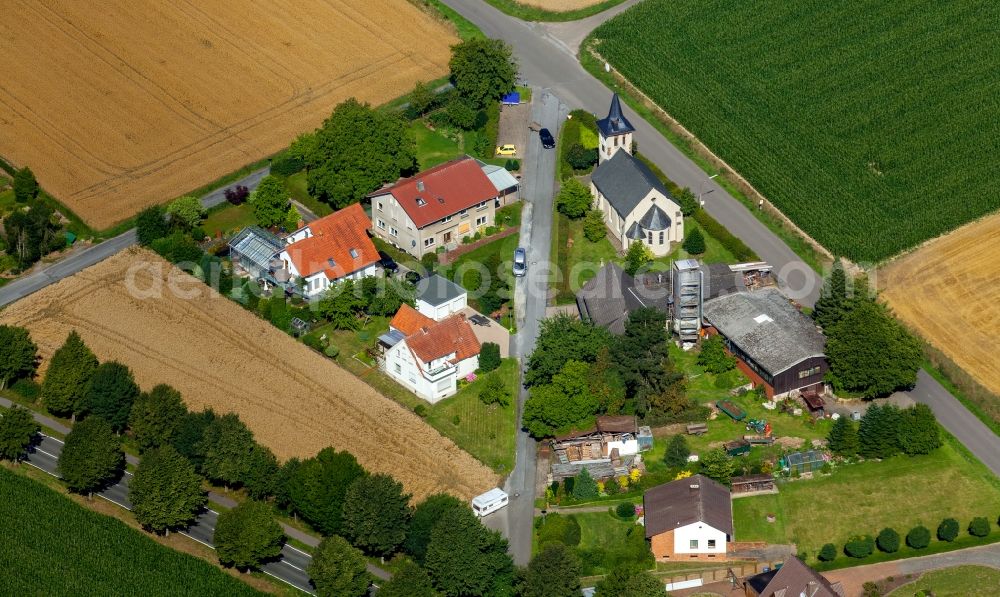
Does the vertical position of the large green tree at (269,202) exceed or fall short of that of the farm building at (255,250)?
it exceeds it

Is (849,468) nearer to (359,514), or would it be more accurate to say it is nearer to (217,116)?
(359,514)

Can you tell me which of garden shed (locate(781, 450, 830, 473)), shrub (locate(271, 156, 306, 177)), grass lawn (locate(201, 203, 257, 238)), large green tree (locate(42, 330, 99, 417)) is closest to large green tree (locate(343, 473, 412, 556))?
large green tree (locate(42, 330, 99, 417))

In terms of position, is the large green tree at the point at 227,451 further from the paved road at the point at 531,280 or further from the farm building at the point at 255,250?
the farm building at the point at 255,250

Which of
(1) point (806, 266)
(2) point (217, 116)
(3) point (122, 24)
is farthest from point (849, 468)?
(3) point (122, 24)

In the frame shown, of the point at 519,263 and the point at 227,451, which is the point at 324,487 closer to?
the point at 227,451

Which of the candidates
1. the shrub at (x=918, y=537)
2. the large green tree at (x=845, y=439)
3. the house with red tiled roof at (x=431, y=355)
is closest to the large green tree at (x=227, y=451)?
the house with red tiled roof at (x=431, y=355)
